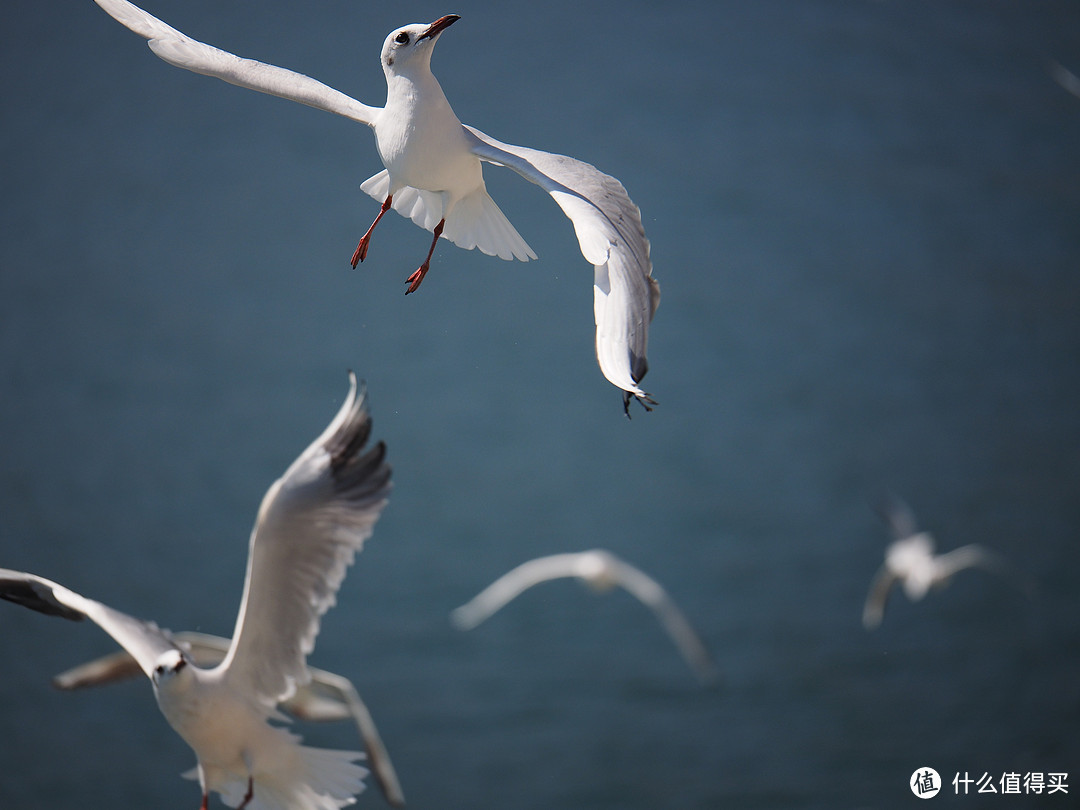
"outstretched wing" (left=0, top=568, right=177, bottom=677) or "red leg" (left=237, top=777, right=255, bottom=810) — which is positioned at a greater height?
"outstretched wing" (left=0, top=568, right=177, bottom=677)

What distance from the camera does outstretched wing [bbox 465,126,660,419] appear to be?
Answer: 3.49ft

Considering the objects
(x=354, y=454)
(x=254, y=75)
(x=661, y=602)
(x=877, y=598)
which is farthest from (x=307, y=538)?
(x=877, y=598)

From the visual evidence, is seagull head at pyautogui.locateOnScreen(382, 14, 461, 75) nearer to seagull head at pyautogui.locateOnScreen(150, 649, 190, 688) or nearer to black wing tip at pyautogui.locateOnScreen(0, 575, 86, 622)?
seagull head at pyautogui.locateOnScreen(150, 649, 190, 688)

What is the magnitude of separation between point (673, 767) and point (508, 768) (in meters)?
0.86

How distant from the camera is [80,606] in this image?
194 centimetres

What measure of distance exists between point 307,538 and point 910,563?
4.27m

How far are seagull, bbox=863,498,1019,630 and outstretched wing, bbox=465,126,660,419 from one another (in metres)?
4.29

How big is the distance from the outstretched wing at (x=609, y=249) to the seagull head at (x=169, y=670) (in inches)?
40.2

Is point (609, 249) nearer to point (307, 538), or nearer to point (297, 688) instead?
point (307, 538)

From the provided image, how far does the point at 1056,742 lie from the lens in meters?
6.14

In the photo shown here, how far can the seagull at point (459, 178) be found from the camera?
3.68ft

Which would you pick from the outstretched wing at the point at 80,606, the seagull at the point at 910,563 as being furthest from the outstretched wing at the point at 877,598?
the outstretched wing at the point at 80,606

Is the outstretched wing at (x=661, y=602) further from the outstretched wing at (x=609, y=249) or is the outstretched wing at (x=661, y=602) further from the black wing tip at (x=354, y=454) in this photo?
the outstretched wing at (x=609, y=249)

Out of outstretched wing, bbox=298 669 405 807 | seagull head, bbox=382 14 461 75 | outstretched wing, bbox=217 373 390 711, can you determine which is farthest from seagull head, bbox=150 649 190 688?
seagull head, bbox=382 14 461 75
